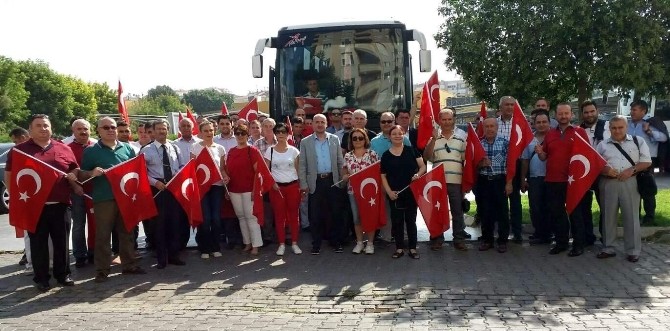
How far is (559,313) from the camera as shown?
5.69m

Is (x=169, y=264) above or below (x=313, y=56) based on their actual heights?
below

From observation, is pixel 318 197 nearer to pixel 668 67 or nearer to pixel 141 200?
pixel 141 200

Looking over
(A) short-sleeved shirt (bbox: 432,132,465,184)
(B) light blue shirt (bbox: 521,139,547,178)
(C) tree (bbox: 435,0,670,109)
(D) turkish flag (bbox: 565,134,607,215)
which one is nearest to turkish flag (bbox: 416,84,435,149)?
(A) short-sleeved shirt (bbox: 432,132,465,184)

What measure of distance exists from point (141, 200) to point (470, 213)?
6022 millimetres

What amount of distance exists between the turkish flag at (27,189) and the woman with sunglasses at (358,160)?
142 inches

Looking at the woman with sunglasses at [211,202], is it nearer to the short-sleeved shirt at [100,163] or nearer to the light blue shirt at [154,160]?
the light blue shirt at [154,160]

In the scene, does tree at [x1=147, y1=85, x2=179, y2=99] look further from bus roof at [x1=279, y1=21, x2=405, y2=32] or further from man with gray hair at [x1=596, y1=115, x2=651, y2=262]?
man with gray hair at [x1=596, y1=115, x2=651, y2=262]

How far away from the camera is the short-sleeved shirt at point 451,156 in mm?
8453

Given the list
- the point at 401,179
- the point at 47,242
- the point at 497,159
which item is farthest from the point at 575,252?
A: the point at 47,242

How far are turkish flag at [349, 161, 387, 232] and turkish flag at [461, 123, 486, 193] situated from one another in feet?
3.70

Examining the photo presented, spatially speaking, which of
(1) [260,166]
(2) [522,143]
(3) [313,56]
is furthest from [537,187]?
(3) [313,56]

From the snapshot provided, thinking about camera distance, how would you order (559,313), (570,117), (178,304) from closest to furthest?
1. (559,313)
2. (178,304)
3. (570,117)

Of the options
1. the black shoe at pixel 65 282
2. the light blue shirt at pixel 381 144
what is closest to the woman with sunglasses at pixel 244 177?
the light blue shirt at pixel 381 144

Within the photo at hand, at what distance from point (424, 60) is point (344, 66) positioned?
4.69ft
